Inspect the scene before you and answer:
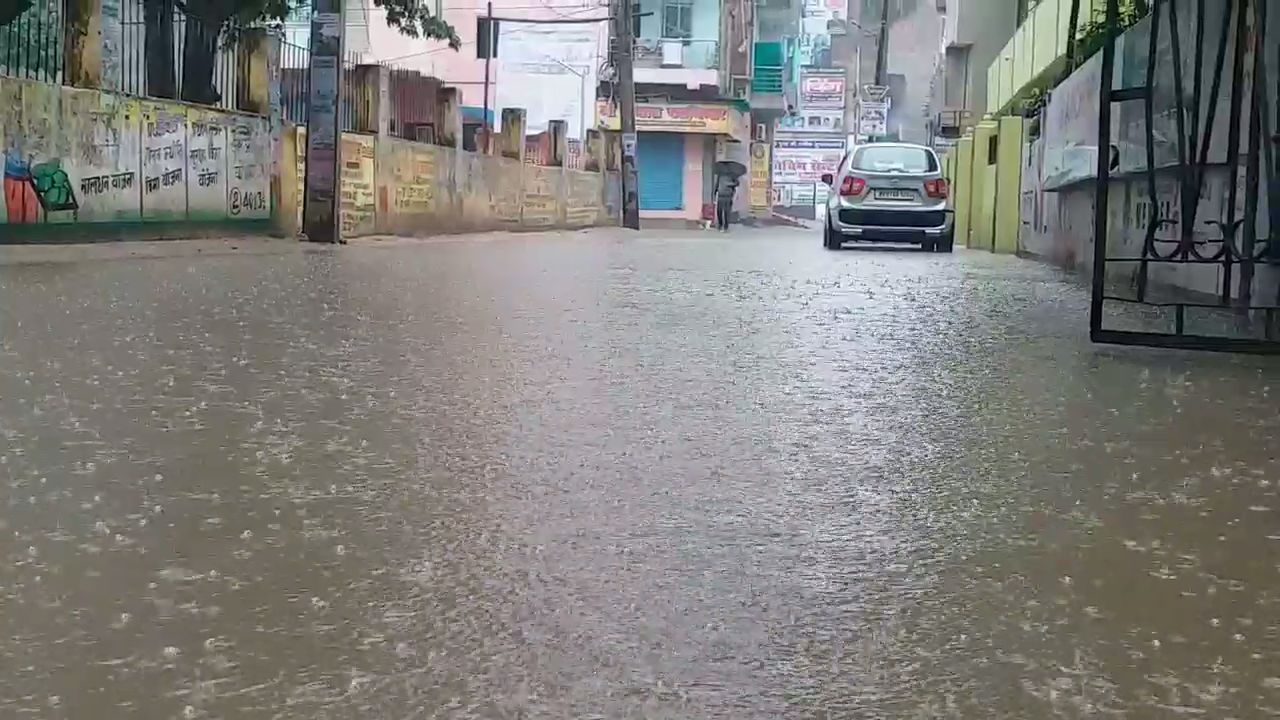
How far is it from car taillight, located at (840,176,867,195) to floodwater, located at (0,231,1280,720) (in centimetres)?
1211

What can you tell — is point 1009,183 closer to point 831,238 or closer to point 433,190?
point 831,238

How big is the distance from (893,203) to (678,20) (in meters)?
23.2

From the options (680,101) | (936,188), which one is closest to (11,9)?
(936,188)

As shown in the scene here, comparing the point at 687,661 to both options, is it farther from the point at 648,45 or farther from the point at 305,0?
the point at 648,45

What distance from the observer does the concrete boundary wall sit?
17.4 metres

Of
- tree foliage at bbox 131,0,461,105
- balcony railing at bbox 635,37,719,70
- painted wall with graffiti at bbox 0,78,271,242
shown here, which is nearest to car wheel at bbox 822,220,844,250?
painted wall with graffiti at bbox 0,78,271,242

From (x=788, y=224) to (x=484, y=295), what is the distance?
40556 millimetres

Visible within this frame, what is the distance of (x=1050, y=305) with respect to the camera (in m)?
7.66

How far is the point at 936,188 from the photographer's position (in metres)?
17.1

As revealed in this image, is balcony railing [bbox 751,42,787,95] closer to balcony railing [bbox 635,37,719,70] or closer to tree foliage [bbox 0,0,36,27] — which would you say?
balcony railing [bbox 635,37,719,70]

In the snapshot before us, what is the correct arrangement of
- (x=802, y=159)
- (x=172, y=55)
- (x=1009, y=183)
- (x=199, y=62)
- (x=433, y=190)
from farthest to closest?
(x=802, y=159) < (x=433, y=190) < (x=1009, y=183) < (x=199, y=62) < (x=172, y=55)

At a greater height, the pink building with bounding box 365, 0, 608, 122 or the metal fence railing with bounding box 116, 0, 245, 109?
the pink building with bounding box 365, 0, 608, 122

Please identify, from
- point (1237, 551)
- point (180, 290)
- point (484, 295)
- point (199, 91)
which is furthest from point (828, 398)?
point (199, 91)

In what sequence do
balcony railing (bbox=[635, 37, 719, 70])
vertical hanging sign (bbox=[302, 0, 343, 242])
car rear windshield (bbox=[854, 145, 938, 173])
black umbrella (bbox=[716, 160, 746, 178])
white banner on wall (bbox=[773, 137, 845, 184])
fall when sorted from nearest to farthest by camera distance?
vertical hanging sign (bbox=[302, 0, 343, 242]) → car rear windshield (bbox=[854, 145, 938, 173]) → black umbrella (bbox=[716, 160, 746, 178]) → balcony railing (bbox=[635, 37, 719, 70]) → white banner on wall (bbox=[773, 137, 845, 184])
